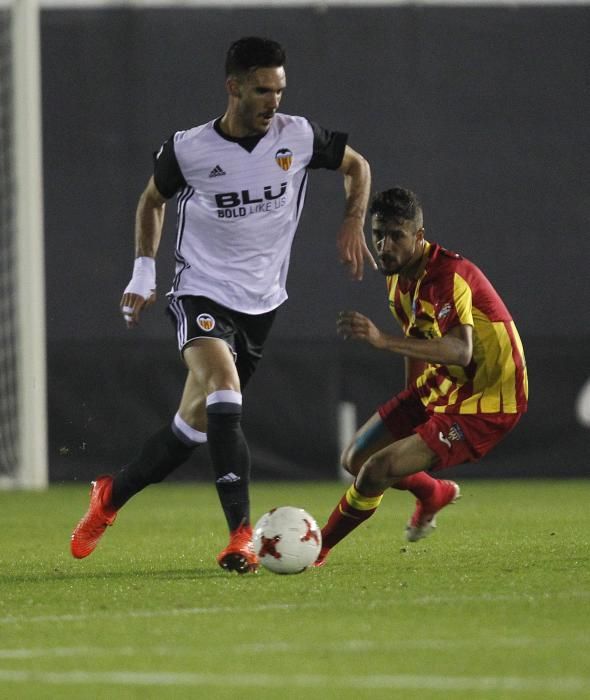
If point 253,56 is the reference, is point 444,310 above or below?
below

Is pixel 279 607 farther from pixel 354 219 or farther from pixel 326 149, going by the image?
pixel 326 149

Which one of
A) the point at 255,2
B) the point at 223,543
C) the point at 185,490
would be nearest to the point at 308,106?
the point at 255,2

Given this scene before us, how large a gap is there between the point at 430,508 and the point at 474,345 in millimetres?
748

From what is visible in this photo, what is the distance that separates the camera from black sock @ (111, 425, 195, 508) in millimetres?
6352

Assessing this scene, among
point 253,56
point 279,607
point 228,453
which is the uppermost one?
point 253,56

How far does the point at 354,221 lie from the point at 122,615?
220 centimetres

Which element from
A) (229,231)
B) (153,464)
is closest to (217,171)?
(229,231)

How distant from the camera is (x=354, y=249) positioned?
20.3ft

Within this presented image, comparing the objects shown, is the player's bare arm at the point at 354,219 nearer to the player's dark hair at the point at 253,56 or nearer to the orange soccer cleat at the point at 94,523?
the player's dark hair at the point at 253,56

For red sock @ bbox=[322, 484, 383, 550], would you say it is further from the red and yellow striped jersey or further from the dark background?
the dark background

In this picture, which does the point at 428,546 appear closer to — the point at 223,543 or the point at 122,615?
the point at 223,543

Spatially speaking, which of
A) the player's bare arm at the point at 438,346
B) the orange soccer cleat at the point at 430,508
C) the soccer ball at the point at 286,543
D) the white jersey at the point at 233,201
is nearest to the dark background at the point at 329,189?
the orange soccer cleat at the point at 430,508

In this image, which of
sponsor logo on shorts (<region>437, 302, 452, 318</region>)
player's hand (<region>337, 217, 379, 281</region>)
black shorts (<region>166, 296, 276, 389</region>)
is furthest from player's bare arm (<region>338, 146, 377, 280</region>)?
black shorts (<region>166, 296, 276, 389</region>)

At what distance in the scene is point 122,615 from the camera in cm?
463
